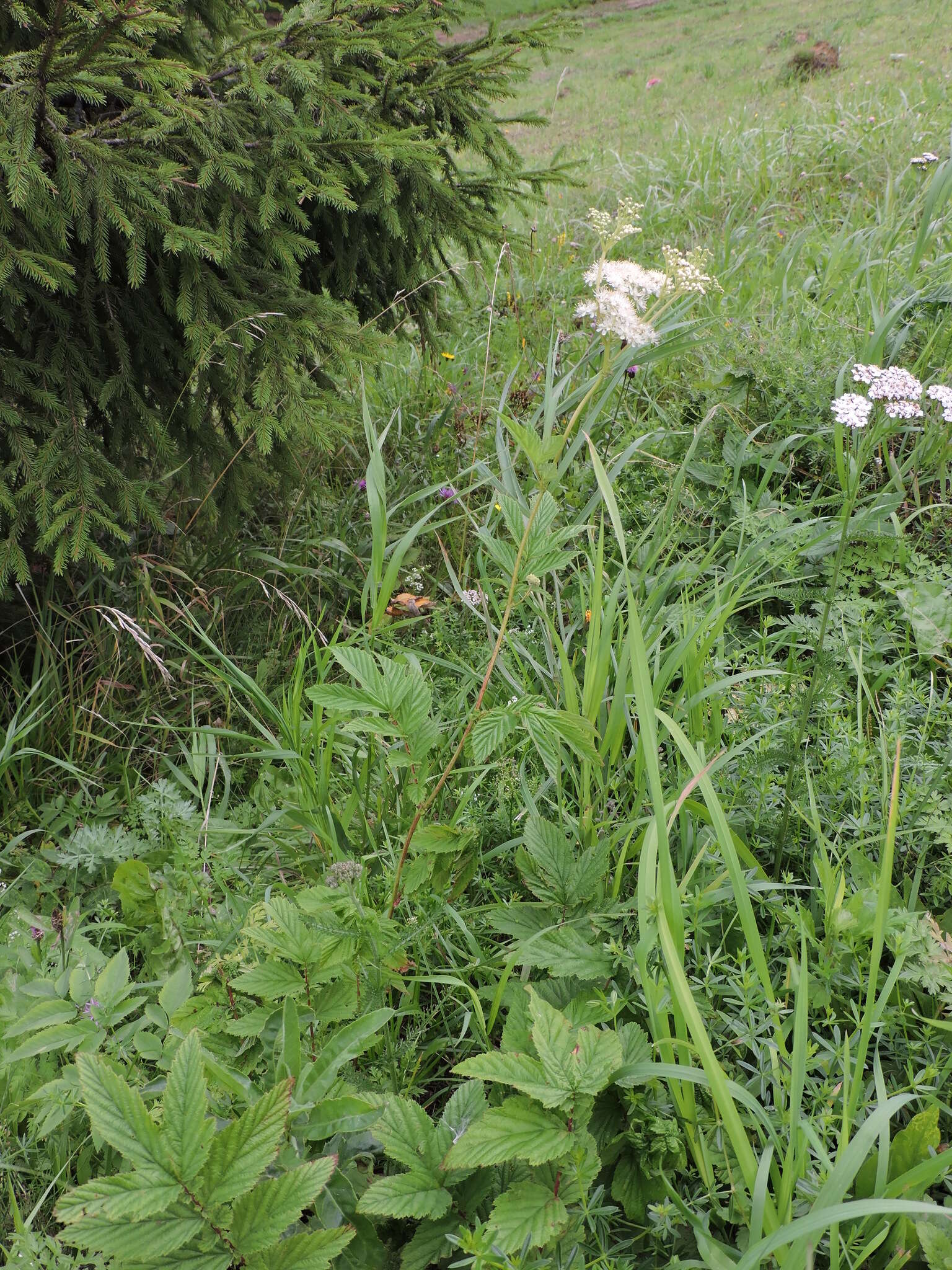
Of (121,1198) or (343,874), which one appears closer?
(121,1198)

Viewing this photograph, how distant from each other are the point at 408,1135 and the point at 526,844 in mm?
453

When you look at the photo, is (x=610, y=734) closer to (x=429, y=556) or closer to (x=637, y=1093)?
(x=637, y=1093)

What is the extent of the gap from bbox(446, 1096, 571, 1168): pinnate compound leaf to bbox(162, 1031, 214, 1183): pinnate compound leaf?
29cm

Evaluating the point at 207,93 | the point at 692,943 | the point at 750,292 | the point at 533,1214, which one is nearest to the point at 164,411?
the point at 207,93

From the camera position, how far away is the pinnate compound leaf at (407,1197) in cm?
98

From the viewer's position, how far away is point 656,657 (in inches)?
72.5

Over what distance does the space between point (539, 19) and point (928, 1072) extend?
2.76 metres

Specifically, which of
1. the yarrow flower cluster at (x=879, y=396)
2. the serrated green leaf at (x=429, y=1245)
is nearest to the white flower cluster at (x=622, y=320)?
the yarrow flower cluster at (x=879, y=396)

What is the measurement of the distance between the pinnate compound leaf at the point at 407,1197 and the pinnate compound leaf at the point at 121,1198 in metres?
0.24

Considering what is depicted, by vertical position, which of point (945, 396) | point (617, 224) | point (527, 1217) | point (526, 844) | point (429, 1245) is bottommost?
point (429, 1245)

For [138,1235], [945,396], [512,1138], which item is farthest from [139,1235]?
[945,396]

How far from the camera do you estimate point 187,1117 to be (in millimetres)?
917

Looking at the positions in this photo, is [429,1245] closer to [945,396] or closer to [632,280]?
[945,396]

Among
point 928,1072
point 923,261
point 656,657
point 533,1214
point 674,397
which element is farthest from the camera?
point 923,261
